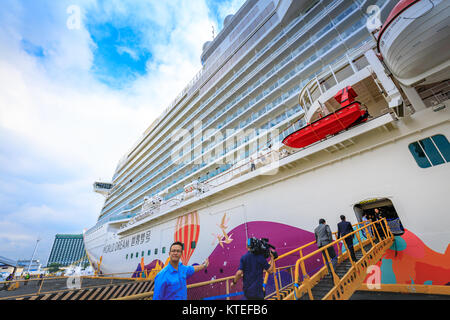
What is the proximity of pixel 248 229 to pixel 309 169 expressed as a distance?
13.6 ft

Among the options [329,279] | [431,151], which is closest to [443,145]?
[431,151]

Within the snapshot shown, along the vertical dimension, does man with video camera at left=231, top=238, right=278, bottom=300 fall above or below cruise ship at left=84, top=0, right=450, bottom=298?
below

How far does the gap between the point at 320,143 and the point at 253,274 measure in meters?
6.64

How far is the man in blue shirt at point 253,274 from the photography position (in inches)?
104

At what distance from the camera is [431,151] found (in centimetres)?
579

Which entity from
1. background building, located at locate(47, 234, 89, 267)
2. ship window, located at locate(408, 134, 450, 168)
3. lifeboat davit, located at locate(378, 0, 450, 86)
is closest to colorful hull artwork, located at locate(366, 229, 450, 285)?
ship window, located at locate(408, 134, 450, 168)

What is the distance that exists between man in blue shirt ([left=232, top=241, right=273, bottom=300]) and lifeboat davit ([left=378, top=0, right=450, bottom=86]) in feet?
22.2

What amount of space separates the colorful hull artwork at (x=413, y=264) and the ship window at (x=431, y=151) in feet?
7.30

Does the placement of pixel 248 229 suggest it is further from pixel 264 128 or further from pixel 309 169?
pixel 264 128

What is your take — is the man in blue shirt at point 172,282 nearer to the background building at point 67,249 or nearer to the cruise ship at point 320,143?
the cruise ship at point 320,143

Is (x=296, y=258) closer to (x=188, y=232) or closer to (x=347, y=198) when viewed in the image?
(x=347, y=198)

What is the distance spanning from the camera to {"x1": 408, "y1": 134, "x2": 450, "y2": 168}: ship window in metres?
5.58

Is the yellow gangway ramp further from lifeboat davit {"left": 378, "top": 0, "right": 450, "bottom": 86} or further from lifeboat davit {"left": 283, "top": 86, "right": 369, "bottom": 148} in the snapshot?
lifeboat davit {"left": 378, "top": 0, "right": 450, "bottom": 86}
